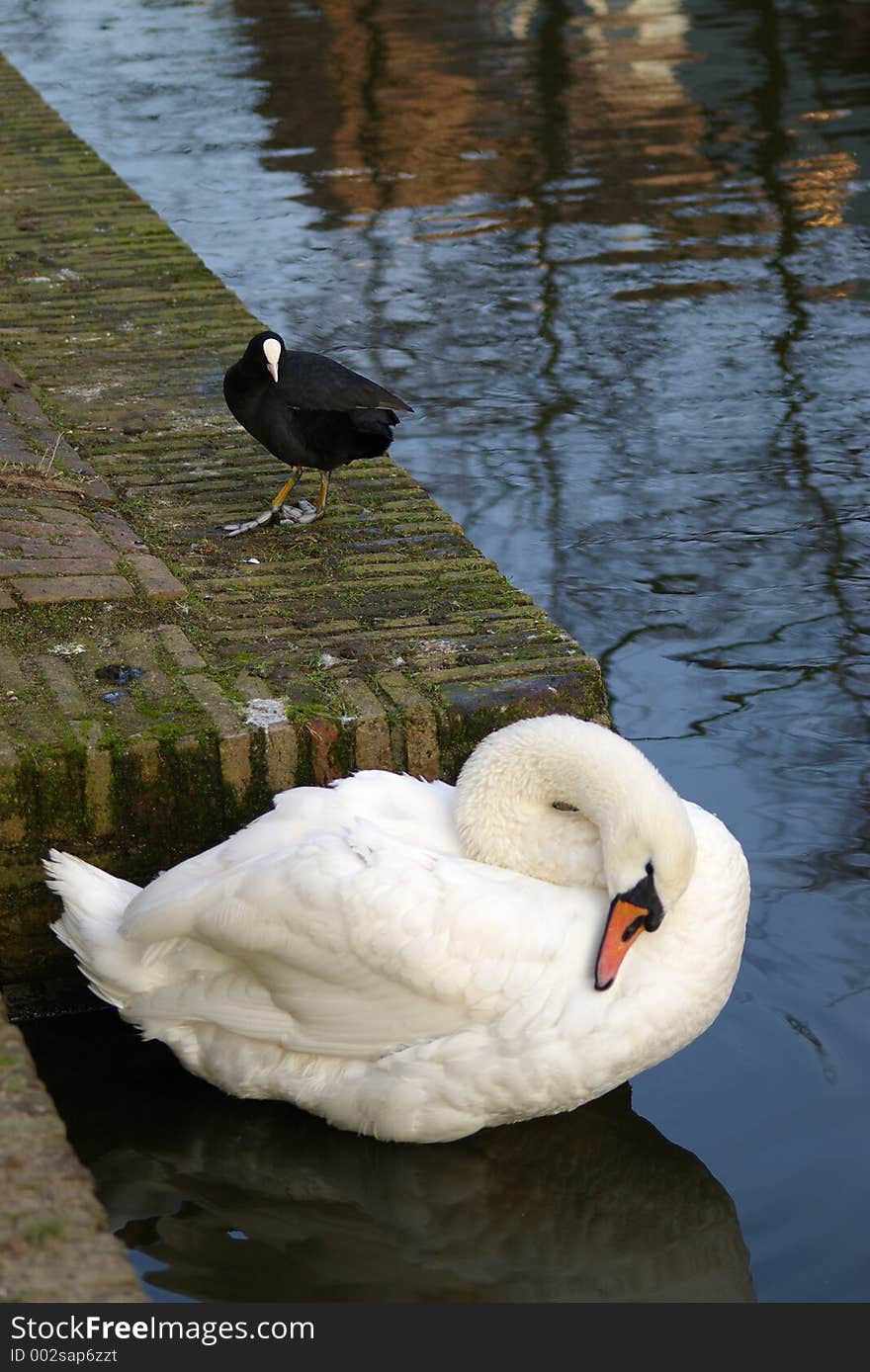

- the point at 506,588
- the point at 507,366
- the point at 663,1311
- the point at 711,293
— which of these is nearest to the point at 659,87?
the point at 711,293

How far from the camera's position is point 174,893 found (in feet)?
10.7

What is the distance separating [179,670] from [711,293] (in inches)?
179

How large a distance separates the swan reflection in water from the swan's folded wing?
0.89 ft

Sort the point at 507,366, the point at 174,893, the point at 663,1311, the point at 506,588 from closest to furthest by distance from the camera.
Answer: the point at 663,1311 < the point at 174,893 < the point at 506,588 < the point at 507,366

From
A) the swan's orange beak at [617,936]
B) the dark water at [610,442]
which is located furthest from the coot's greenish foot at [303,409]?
the swan's orange beak at [617,936]

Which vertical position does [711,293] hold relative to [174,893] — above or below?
below

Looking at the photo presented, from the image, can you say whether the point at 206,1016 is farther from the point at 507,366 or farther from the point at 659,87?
the point at 659,87

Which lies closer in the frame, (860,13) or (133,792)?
(133,792)

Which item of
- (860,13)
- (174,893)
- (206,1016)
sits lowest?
(860,13)

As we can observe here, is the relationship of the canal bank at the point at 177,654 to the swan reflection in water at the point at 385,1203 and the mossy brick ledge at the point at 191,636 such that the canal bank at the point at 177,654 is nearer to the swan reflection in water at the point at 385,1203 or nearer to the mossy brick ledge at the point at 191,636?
the mossy brick ledge at the point at 191,636

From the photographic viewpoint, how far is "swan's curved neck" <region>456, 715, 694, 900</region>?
10.7 ft

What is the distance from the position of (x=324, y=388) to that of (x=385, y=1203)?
7.36 ft

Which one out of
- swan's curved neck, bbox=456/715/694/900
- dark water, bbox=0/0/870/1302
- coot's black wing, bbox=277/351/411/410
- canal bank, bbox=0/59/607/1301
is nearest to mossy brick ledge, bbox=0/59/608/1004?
canal bank, bbox=0/59/607/1301

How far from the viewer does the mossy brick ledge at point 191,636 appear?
3.59 metres
